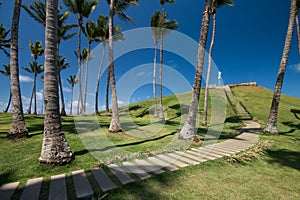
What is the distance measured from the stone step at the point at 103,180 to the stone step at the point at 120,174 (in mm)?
208

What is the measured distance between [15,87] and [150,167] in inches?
257

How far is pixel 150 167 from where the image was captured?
3.96m

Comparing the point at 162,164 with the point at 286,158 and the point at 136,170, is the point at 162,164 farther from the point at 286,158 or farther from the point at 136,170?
the point at 286,158

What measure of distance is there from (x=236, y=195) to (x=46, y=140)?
15.0 ft

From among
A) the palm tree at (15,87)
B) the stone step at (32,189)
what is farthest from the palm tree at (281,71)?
the palm tree at (15,87)

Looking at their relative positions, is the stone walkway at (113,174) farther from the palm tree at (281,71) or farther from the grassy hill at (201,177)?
the palm tree at (281,71)

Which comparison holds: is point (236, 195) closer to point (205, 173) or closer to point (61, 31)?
point (205, 173)

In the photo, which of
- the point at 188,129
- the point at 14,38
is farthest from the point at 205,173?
the point at 14,38

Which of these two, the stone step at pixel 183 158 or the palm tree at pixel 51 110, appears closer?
the palm tree at pixel 51 110

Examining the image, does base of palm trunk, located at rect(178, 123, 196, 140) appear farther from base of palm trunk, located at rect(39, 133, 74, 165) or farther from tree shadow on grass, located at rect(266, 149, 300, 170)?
base of palm trunk, located at rect(39, 133, 74, 165)

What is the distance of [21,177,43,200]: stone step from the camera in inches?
102

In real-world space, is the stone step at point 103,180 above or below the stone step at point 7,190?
below

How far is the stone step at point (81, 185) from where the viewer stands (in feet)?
8.72

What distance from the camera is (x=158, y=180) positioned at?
3287mm
